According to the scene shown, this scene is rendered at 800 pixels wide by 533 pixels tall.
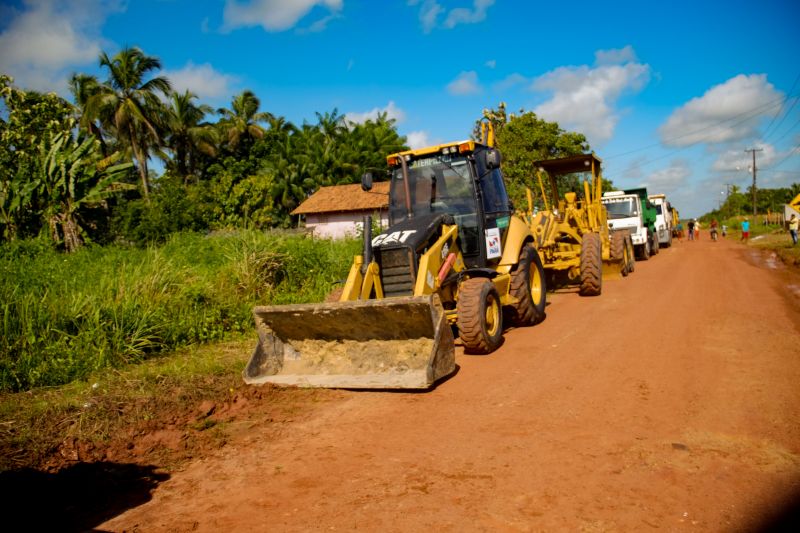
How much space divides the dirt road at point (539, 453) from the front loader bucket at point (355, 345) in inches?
10.4

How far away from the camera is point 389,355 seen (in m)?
6.06

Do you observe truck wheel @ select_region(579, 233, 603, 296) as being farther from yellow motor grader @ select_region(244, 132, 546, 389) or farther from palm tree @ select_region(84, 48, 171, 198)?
palm tree @ select_region(84, 48, 171, 198)

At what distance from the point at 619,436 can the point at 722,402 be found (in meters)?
1.24

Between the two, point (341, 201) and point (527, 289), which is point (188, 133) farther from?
point (527, 289)

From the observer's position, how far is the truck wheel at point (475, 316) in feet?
21.3

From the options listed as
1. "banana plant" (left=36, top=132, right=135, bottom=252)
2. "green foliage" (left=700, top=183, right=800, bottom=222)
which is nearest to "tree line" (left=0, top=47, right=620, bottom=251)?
"banana plant" (left=36, top=132, right=135, bottom=252)

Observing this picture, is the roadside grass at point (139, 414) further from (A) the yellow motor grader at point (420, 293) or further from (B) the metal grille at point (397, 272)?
(B) the metal grille at point (397, 272)

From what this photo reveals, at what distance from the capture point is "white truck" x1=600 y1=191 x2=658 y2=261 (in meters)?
19.5

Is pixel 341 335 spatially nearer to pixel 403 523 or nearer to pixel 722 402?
pixel 403 523

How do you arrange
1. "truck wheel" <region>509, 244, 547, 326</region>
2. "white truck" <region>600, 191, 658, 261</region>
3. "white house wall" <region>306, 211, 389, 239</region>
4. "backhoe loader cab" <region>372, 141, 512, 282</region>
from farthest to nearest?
"white house wall" <region>306, 211, 389, 239</region>
"white truck" <region>600, 191, 658, 261</region>
"truck wheel" <region>509, 244, 547, 326</region>
"backhoe loader cab" <region>372, 141, 512, 282</region>

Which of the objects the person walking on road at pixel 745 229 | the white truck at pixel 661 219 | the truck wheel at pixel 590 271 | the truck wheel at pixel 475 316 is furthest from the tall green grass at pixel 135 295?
the person walking on road at pixel 745 229

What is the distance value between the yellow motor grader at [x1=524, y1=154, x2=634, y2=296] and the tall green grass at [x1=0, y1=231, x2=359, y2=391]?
4.55 metres

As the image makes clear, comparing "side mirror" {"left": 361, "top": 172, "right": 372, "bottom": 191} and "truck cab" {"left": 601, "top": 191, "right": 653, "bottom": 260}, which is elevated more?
"side mirror" {"left": 361, "top": 172, "right": 372, "bottom": 191}

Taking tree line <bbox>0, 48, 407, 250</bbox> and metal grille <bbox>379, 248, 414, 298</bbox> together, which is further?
tree line <bbox>0, 48, 407, 250</bbox>
